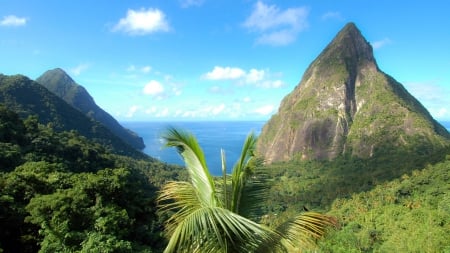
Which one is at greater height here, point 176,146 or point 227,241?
point 176,146

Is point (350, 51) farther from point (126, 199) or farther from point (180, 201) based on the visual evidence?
point (180, 201)

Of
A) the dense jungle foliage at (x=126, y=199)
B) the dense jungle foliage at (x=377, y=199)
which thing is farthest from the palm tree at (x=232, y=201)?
the dense jungle foliage at (x=377, y=199)

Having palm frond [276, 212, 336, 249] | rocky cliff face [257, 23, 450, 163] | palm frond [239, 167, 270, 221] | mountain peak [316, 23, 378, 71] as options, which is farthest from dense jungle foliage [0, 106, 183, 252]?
mountain peak [316, 23, 378, 71]

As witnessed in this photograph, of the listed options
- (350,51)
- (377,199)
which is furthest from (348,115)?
(377,199)

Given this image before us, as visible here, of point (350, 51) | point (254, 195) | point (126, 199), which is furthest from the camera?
point (350, 51)

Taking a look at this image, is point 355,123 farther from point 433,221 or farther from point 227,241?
point 227,241

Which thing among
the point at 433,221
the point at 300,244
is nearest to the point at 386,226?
the point at 433,221
